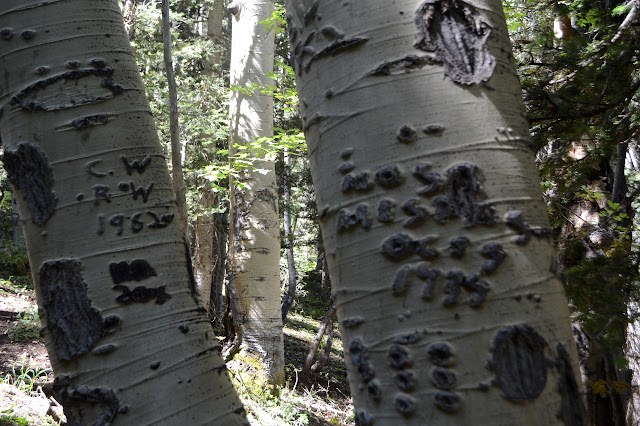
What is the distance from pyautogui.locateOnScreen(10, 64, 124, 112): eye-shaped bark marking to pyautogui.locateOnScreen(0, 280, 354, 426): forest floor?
2834 millimetres

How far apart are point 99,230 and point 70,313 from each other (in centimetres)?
20

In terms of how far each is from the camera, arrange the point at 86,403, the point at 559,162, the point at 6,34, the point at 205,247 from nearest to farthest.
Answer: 1. the point at 86,403
2. the point at 6,34
3. the point at 559,162
4. the point at 205,247

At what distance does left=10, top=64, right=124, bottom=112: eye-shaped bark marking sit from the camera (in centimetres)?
122

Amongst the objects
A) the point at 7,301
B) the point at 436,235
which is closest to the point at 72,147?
the point at 436,235

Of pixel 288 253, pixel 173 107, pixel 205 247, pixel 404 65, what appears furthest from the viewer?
pixel 288 253

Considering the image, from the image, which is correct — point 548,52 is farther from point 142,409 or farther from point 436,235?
point 142,409

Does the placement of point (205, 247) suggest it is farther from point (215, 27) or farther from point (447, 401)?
point (447, 401)

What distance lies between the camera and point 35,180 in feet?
3.94

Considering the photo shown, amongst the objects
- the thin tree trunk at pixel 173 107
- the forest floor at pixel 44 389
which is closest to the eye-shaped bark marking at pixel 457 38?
the forest floor at pixel 44 389

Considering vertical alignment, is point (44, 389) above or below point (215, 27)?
below

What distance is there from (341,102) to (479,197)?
290mm

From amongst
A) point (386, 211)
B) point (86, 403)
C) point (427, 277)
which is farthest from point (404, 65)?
point (86, 403)

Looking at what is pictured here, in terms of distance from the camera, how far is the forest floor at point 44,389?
401 cm

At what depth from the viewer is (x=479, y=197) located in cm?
83
